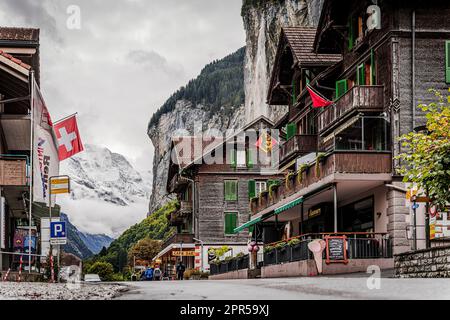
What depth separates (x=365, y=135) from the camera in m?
36.4

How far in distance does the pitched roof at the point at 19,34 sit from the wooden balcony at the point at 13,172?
6.34 metres

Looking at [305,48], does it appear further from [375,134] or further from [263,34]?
[263,34]

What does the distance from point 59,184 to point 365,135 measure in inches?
507

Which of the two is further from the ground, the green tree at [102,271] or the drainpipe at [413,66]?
the drainpipe at [413,66]

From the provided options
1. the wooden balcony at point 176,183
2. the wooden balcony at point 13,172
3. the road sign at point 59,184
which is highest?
the wooden balcony at point 176,183

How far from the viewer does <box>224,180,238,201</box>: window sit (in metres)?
69.1

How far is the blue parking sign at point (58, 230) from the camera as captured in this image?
29.1m

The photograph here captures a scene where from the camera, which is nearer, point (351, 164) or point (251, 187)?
point (351, 164)

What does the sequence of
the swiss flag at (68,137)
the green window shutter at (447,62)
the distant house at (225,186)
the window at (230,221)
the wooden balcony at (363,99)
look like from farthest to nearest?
the window at (230,221)
the distant house at (225,186)
the wooden balcony at (363,99)
the green window shutter at (447,62)
the swiss flag at (68,137)

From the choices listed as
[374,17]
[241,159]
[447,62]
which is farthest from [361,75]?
[241,159]

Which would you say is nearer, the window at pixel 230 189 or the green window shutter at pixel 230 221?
the window at pixel 230 189

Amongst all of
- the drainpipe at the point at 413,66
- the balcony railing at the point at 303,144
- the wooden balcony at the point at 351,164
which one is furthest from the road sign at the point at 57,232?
the balcony railing at the point at 303,144

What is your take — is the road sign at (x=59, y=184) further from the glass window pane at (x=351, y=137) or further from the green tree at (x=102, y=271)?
the green tree at (x=102, y=271)
